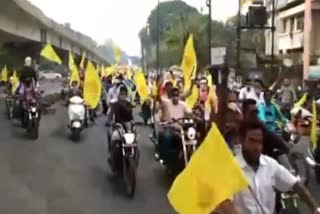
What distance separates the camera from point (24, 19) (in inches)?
1764

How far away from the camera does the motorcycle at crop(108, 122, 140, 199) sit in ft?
39.1

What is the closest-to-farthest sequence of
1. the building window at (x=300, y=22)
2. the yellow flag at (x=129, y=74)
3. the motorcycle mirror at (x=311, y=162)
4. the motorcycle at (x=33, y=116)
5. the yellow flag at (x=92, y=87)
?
the motorcycle mirror at (x=311, y=162) < the yellow flag at (x=92, y=87) < the motorcycle at (x=33, y=116) < the yellow flag at (x=129, y=74) < the building window at (x=300, y=22)

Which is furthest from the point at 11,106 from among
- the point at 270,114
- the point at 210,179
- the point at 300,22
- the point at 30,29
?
the point at 300,22

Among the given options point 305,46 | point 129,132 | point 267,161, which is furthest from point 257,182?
point 305,46

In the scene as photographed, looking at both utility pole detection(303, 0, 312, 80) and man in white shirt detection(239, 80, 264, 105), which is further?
utility pole detection(303, 0, 312, 80)

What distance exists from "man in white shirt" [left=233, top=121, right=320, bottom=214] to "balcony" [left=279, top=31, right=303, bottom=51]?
57.5m

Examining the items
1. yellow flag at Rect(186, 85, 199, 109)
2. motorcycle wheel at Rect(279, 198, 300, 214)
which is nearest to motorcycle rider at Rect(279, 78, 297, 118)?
yellow flag at Rect(186, 85, 199, 109)

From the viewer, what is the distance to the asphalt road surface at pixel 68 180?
11156 mm

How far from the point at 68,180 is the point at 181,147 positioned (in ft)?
6.33

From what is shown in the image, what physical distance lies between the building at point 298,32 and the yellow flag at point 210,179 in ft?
152

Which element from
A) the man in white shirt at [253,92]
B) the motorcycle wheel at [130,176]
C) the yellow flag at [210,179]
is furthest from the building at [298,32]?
the yellow flag at [210,179]

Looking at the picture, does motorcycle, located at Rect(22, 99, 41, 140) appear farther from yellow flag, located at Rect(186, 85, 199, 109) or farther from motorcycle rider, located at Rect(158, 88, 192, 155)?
motorcycle rider, located at Rect(158, 88, 192, 155)

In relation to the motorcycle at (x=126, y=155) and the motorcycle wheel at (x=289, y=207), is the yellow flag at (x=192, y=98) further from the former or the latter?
the motorcycle wheel at (x=289, y=207)

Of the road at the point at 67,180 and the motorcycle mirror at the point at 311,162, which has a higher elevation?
the motorcycle mirror at the point at 311,162
